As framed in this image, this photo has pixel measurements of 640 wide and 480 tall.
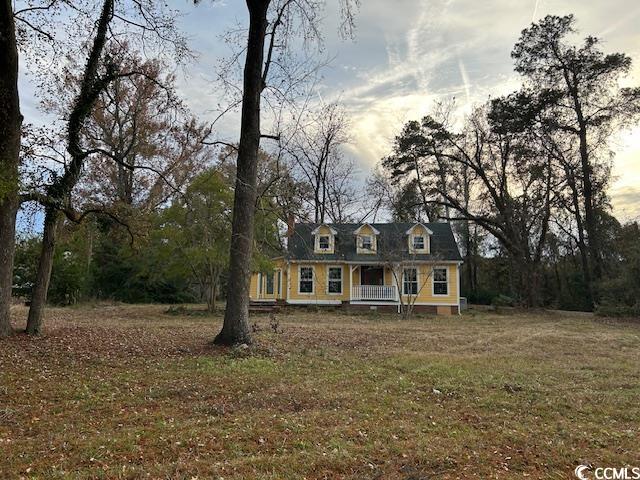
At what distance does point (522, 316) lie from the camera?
2323 centimetres

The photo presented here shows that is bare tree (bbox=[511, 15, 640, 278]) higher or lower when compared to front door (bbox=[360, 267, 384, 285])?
higher

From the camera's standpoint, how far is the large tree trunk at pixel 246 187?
30.9 ft

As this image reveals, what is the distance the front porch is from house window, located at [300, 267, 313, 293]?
7.42 ft

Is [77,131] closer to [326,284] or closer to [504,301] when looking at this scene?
[326,284]

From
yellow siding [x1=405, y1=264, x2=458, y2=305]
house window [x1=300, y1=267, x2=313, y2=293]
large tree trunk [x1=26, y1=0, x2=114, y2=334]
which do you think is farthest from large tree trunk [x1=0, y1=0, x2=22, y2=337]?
yellow siding [x1=405, y1=264, x2=458, y2=305]

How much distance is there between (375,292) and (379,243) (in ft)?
9.41

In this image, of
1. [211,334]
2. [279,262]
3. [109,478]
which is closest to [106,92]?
[211,334]

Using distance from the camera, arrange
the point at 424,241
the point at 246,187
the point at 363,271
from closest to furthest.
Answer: the point at 246,187, the point at 424,241, the point at 363,271

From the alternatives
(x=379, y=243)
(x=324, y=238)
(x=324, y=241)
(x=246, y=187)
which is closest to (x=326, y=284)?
(x=324, y=241)

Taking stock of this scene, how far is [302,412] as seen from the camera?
5.32 metres

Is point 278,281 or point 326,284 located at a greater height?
point 278,281

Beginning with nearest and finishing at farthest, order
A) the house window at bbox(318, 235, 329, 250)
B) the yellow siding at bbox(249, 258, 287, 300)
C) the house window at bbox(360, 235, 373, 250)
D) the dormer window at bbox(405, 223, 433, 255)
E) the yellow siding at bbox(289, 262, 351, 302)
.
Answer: the yellow siding at bbox(289, 262, 351, 302), the dormer window at bbox(405, 223, 433, 255), the yellow siding at bbox(249, 258, 287, 300), the house window at bbox(360, 235, 373, 250), the house window at bbox(318, 235, 329, 250)

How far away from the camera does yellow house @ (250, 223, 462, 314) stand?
24.3 meters

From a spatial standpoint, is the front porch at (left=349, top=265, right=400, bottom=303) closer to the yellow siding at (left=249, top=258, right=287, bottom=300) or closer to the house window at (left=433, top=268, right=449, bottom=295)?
the house window at (left=433, top=268, right=449, bottom=295)
